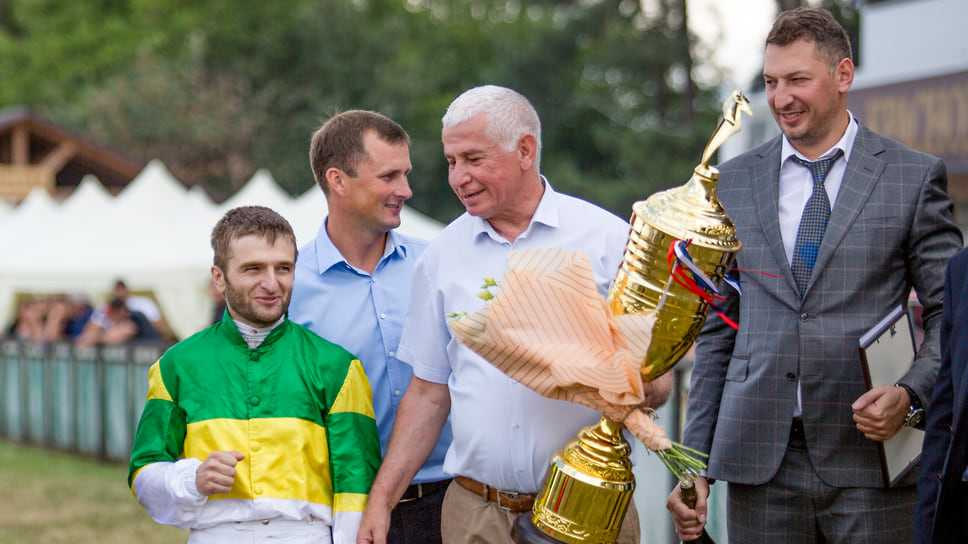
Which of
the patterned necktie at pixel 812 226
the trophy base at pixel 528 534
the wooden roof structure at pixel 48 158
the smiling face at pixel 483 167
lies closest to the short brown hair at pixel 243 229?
the smiling face at pixel 483 167

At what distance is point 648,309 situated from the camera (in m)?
2.31

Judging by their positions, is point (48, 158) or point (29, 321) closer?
point (29, 321)

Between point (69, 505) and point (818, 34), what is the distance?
7962 mm

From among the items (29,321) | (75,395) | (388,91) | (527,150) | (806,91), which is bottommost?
(75,395)

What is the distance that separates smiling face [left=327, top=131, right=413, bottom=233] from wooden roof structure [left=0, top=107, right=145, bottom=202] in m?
22.3

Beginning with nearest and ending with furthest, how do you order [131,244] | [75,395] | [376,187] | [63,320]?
[376,187]
[75,395]
[63,320]
[131,244]

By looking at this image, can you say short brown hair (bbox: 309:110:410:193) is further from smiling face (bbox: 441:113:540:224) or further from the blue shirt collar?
smiling face (bbox: 441:113:540:224)

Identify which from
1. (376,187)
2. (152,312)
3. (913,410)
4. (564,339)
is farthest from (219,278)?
(152,312)

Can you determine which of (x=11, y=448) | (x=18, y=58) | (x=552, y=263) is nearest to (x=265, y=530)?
(x=552, y=263)

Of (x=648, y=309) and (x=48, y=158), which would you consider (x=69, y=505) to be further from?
(x=48, y=158)

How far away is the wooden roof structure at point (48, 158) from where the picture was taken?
2386 centimetres

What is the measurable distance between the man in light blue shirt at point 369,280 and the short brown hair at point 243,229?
0.41 metres

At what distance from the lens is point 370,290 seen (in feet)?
11.6

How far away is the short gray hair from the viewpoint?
2811mm
